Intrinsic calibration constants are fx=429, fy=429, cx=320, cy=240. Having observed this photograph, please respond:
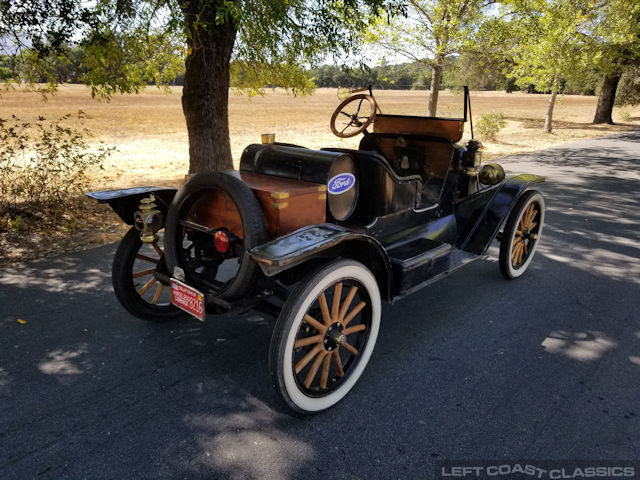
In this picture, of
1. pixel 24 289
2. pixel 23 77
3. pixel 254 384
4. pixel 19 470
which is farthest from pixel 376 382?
pixel 23 77

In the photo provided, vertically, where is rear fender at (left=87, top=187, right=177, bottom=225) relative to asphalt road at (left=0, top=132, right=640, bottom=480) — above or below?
above

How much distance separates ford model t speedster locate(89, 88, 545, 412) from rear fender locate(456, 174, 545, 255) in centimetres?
1

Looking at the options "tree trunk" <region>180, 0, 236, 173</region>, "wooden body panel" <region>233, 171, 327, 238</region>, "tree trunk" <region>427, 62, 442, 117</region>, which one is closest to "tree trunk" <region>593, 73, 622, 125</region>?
"tree trunk" <region>427, 62, 442, 117</region>

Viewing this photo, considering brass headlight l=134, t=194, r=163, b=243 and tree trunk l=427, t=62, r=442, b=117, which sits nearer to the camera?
brass headlight l=134, t=194, r=163, b=243

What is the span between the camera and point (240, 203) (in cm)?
237

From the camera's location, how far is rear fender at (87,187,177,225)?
2.86 metres

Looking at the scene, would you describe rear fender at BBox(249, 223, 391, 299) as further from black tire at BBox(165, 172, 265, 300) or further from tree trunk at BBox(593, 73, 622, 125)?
tree trunk at BBox(593, 73, 622, 125)

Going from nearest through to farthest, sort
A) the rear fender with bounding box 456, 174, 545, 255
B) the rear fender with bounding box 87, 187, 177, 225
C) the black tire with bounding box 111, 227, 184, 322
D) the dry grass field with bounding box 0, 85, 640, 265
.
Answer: the rear fender with bounding box 87, 187, 177, 225, the black tire with bounding box 111, 227, 184, 322, the rear fender with bounding box 456, 174, 545, 255, the dry grass field with bounding box 0, 85, 640, 265

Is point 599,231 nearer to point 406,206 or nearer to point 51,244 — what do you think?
point 406,206

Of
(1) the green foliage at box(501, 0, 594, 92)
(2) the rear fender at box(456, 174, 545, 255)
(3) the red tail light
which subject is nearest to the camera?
(3) the red tail light

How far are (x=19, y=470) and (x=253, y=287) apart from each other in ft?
4.53

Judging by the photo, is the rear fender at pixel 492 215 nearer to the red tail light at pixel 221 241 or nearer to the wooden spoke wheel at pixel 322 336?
the wooden spoke wheel at pixel 322 336

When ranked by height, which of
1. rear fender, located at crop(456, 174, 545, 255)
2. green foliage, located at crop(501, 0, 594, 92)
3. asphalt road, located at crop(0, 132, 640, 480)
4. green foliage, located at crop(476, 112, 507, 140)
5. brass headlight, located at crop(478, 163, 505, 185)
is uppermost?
green foliage, located at crop(501, 0, 594, 92)

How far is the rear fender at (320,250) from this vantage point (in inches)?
80.8
